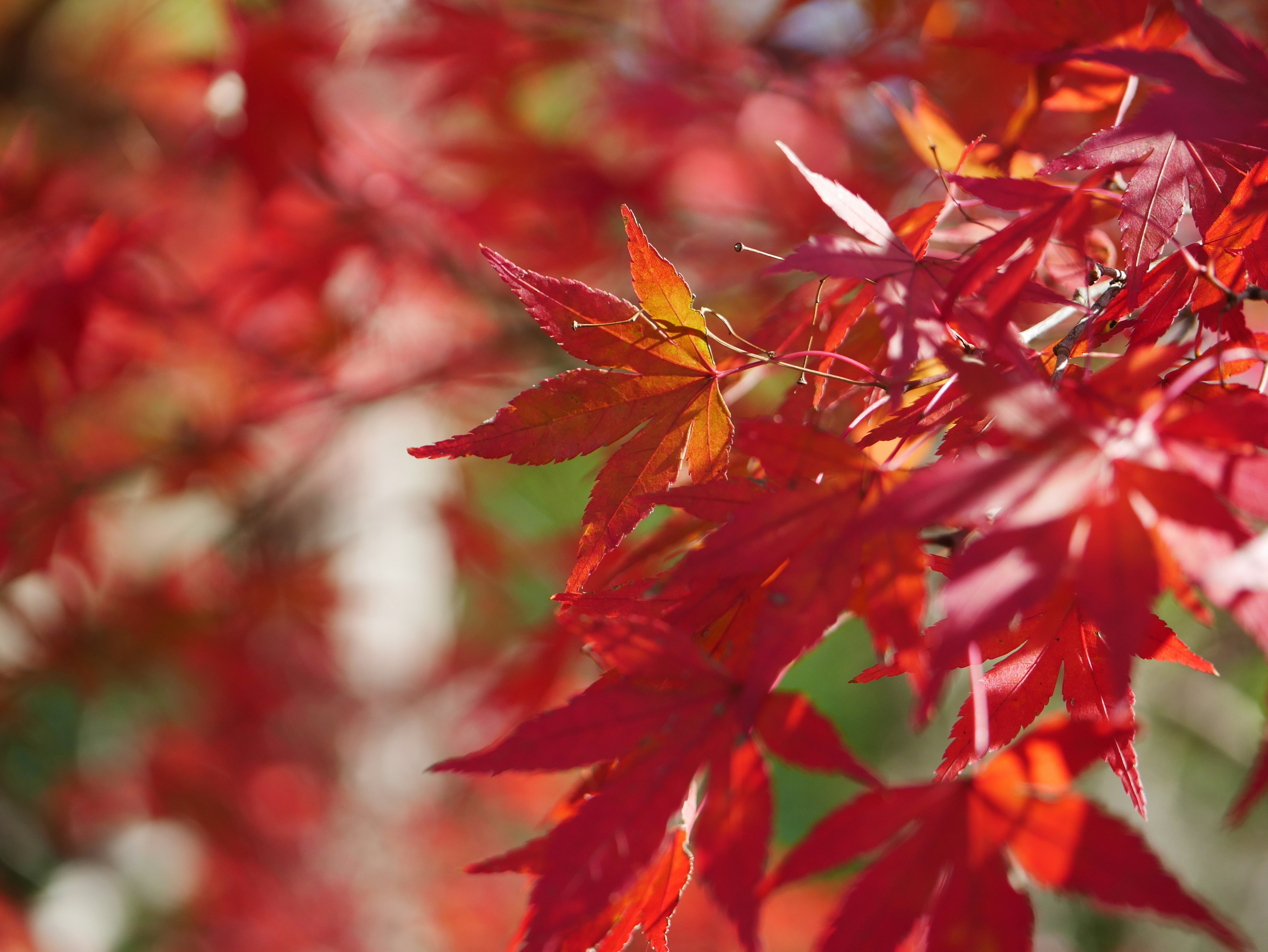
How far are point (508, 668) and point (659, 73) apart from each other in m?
1.23

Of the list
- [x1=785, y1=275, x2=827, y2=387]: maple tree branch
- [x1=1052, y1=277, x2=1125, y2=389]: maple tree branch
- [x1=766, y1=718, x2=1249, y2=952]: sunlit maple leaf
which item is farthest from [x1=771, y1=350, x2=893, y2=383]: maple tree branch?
[x1=766, y1=718, x2=1249, y2=952]: sunlit maple leaf

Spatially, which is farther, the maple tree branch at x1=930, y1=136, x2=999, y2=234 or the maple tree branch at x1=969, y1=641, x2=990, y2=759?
the maple tree branch at x1=930, y1=136, x2=999, y2=234

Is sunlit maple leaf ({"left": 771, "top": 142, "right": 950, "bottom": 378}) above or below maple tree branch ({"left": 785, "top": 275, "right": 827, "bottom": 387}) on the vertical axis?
above

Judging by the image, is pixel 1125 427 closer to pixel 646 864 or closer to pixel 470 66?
pixel 646 864

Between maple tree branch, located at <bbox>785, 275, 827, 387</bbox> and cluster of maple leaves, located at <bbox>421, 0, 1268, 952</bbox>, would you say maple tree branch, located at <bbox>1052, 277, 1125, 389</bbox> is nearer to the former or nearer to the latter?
cluster of maple leaves, located at <bbox>421, 0, 1268, 952</bbox>

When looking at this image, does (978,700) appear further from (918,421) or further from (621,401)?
(621,401)

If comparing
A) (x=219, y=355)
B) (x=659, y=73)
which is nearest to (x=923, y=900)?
(x=659, y=73)

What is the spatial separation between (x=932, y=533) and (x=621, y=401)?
257 mm

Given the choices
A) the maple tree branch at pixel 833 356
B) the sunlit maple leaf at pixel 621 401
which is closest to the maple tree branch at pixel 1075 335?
the maple tree branch at pixel 833 356

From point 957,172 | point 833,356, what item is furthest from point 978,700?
point 957,172

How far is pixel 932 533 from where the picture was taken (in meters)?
0.56

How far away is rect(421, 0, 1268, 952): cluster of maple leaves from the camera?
0.32 m

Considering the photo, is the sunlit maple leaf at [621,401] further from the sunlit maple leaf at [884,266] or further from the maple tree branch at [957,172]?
the maple tree branch at [957,172]

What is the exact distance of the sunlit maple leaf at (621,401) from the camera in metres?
0.47
